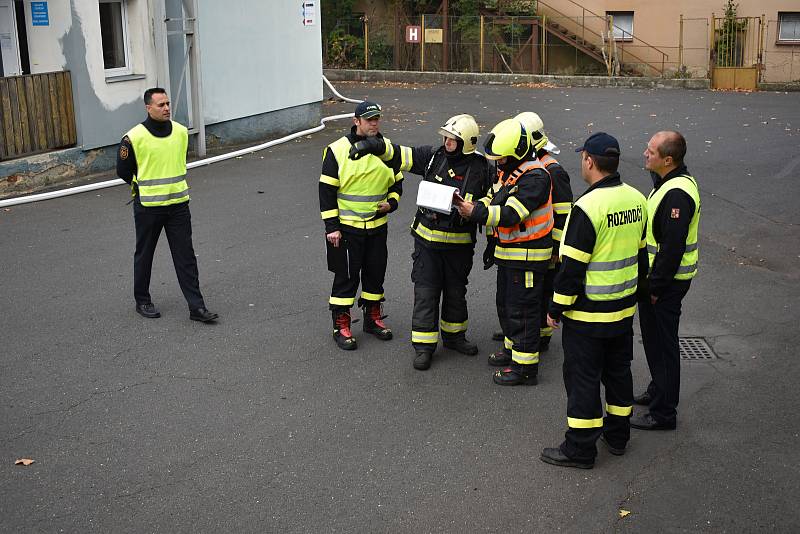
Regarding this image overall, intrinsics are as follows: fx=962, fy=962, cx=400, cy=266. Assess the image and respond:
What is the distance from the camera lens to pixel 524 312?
7012mm

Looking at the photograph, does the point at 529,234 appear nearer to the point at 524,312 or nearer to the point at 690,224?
the point at 524,312

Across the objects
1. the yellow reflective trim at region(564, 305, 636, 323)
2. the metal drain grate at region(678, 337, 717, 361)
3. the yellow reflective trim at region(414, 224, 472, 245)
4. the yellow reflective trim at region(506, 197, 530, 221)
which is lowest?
the metal drain grate at region(678, 337, 717, 361)

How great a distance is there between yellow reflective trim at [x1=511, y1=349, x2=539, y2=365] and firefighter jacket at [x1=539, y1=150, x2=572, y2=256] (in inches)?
30.5

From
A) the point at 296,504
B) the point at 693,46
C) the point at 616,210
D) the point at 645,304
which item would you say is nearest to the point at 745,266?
the point at 645,304

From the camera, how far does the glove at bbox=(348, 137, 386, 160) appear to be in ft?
23.6

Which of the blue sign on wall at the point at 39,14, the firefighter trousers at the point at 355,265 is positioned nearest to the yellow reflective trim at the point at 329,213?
the firefighter trousers at the point at 355,265

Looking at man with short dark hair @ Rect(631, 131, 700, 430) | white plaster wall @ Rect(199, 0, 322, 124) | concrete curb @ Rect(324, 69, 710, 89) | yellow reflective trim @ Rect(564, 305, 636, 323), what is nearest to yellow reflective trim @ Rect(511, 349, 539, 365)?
man with short dark hair @ Rect(631, 131, 700, 430)

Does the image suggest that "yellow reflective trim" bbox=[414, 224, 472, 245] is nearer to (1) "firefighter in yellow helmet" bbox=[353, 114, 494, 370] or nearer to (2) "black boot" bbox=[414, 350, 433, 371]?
(1) "firefighter in yellow helmet" bbox=[353, 114, 494, 370]

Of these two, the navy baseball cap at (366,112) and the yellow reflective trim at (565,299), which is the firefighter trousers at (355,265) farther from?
the yellow reflective trim at (565,299)

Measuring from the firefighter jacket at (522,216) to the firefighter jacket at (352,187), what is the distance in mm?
936

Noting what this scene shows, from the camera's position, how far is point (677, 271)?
604 centimetres

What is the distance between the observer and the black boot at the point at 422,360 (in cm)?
731

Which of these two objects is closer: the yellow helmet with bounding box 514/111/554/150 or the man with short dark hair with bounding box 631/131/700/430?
the man with short dark hair with bounding box 631/131/700/430

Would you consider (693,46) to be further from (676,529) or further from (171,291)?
(676,529)
